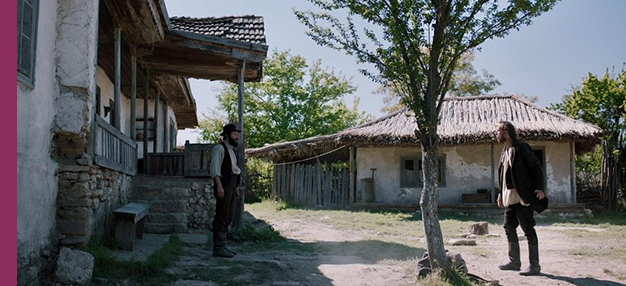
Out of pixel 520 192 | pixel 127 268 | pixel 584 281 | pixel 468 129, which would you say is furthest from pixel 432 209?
pixel 468 129

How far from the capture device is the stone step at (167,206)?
334 inches

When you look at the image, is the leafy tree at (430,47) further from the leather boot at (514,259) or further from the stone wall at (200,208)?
the stone wall at (200,208)

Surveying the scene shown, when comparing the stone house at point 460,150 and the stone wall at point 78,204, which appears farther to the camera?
the stone house at point 460,150

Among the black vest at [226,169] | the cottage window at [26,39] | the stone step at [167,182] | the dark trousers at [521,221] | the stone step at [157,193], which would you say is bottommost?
the dark trousers at [521,221]

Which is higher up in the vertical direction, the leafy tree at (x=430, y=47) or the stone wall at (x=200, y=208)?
the leafy tree at (x=430, y=47)

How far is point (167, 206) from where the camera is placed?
8594mm

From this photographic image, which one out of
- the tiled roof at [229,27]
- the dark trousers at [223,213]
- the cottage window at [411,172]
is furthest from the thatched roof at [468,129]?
the dark trousers at [223,213]

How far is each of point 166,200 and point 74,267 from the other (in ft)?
12.6

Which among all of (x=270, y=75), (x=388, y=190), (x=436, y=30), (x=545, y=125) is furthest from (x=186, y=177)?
(x=270, y=75)

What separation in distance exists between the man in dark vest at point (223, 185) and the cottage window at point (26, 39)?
2507mm

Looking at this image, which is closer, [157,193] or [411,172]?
[157,193]

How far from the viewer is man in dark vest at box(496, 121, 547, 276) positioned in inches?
235

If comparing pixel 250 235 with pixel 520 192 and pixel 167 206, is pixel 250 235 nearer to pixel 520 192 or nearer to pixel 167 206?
pixel 167 206

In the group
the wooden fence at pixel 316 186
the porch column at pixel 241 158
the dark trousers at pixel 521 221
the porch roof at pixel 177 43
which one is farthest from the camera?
the wooden fence at pixel 316 186
